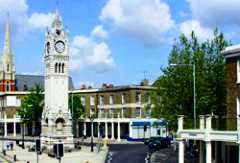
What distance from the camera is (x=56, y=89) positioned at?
87.8 m

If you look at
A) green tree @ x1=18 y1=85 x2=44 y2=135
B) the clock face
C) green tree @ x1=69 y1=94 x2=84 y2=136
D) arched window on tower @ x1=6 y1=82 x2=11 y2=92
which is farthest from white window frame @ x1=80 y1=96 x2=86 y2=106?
arched window on tower @ x1=6 y1=82 x2=11 y2=92

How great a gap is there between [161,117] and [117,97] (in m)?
47.7

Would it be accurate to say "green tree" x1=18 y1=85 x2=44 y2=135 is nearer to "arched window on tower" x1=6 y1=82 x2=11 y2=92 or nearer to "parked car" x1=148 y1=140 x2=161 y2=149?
"arched window on tower" x1=6 y1=82 x2=11 y2=92

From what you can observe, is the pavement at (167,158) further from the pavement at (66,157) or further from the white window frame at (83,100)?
the white window frame at (83,100)

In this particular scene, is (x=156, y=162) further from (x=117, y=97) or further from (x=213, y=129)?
(x=117, y=97)

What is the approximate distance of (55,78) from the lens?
8788 centimetres

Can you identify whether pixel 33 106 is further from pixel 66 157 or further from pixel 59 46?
pixel 66 157

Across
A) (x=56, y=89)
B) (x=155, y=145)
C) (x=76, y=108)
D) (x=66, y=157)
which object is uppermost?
(x=56, y=89)

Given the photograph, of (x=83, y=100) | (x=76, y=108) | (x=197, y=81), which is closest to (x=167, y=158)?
(x=197, y=81)

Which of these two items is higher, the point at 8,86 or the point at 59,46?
the point at 59,46

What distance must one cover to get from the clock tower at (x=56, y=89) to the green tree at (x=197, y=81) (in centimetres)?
3289

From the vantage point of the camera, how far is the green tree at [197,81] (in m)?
51.9

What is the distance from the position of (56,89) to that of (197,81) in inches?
1570

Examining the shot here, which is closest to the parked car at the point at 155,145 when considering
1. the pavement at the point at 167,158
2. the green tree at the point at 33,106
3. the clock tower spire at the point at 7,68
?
the pavement at the point at 167,158
